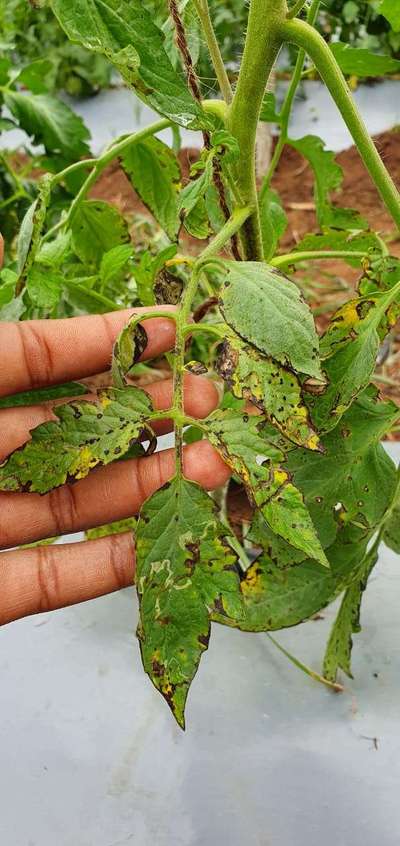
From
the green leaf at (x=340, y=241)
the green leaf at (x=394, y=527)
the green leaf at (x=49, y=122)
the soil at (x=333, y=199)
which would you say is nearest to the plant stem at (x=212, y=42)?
the green leaf at (x=340, y=241)

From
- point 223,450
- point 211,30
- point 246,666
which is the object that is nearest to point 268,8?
point 211,30

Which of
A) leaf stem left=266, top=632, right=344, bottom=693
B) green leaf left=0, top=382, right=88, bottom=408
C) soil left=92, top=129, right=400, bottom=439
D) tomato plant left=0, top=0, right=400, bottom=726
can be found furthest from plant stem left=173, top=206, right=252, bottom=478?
soil left=92, top=129, right=400, bottom=439

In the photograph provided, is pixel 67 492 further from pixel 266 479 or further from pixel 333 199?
pixel 333 199

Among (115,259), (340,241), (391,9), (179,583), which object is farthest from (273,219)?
(179,583)

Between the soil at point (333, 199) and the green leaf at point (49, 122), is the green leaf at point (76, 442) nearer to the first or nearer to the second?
the green leaf at point (49, 122)

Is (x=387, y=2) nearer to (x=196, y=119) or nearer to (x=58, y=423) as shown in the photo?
(x=196, y=119)

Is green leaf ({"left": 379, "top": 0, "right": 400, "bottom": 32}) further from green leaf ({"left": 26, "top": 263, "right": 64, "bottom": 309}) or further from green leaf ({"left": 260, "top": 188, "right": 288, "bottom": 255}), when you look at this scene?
green leaf ({"left": 26, "top": 263, "right": 64, "bottom": 309})

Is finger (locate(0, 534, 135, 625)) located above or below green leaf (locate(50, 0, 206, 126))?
below
